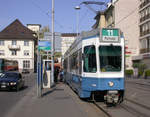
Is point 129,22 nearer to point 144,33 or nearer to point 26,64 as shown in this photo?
point 144,33

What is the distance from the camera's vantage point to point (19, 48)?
7506 cm

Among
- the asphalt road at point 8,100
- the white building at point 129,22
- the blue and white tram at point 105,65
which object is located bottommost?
the asphalt road at point 8,100

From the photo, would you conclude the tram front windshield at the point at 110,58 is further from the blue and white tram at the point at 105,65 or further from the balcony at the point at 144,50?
the balcony at the point at 144,50

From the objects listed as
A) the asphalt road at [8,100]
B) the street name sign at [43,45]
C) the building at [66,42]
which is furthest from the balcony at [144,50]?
the asphalt road at [8,100]

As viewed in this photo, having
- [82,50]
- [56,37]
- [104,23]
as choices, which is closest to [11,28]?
[104,23]

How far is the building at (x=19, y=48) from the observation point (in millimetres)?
74812

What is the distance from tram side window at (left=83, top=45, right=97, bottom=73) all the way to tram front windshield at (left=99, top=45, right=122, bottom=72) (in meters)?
0.31

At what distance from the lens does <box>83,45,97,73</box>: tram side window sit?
1054 cm

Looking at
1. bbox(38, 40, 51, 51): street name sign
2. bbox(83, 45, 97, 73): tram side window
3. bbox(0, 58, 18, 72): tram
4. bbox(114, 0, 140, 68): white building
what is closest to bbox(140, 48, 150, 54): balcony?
bbox(114, 0, 140, 68): white building

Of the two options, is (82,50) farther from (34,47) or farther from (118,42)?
(34,47)

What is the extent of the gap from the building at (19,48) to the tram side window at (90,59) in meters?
65.8

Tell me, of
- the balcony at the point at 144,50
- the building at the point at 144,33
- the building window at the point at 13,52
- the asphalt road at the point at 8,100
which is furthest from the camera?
the building window at the point at 13,52

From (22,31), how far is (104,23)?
90.5 ft

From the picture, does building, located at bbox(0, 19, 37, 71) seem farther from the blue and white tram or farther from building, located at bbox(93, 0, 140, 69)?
the blue and white tram
